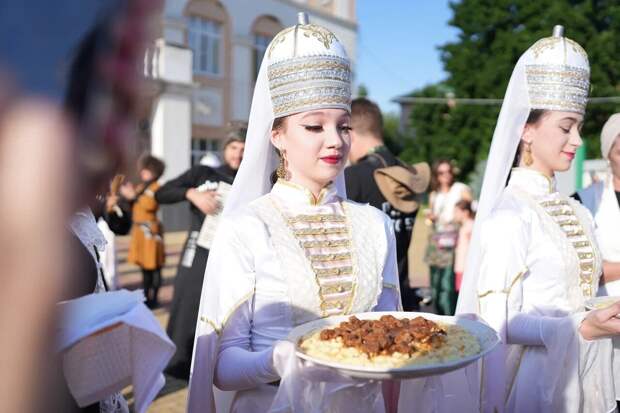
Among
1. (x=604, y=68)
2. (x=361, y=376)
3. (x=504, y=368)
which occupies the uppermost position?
(x=604, y=68)

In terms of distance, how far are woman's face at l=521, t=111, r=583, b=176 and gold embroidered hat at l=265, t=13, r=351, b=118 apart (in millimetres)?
931

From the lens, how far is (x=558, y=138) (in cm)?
251

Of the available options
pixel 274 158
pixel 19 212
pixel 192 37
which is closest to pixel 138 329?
pixel 19 212

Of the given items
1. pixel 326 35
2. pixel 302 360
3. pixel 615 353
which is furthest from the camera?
pixel 615 353

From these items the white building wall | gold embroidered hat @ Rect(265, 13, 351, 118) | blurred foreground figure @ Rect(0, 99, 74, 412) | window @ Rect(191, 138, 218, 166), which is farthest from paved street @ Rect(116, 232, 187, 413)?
blurred foreground figure @ Rect(0, 99, 74, 412)

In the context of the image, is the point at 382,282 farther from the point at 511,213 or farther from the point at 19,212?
the point at 19,212

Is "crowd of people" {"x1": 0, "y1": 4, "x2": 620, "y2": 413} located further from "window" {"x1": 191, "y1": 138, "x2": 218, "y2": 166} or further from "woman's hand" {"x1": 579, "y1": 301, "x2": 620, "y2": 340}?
"window" {"x1": 191, "y1": 138, "x2": 218, "y2": 166}

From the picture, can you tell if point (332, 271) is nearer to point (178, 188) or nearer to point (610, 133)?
point (610, 133)

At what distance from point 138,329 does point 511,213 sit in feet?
5.85

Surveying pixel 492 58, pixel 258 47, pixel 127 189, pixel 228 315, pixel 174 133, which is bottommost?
pixel 228 315

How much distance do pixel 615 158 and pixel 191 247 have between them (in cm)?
331

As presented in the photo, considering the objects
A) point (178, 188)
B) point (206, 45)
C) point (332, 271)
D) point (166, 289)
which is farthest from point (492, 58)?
point (332, 271)

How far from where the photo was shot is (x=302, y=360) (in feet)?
5.24

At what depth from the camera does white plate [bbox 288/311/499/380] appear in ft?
4.86
